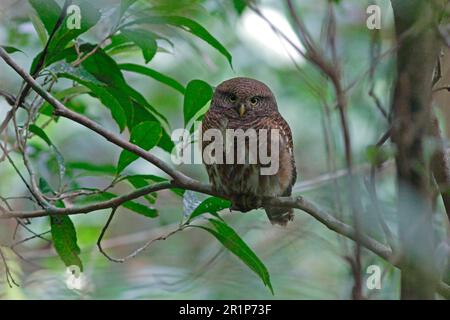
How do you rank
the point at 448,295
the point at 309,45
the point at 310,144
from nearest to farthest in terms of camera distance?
the point at 309,45 → the point at 448,295 → the point at 310,144

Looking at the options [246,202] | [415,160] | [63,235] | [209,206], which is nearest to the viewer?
[415,160]

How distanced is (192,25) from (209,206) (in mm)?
549

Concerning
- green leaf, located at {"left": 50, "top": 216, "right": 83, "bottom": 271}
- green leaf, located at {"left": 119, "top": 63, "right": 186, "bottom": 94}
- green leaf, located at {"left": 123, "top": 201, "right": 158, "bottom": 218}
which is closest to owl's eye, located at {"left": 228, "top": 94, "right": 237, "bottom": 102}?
green leaf, located at {"left": 119, "top": 63, "right": 186, "bottom": 94}

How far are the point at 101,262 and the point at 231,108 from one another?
1.39 m

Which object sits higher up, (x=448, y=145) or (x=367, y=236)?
(x=448, y=145)

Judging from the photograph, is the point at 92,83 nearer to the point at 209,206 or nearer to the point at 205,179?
the point at 209,206

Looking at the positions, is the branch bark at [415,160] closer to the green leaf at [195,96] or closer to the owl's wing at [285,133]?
the green leaf at [195,96]

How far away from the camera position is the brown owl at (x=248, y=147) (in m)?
2.43

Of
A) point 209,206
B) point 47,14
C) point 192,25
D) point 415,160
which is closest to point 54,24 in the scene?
point 47,14

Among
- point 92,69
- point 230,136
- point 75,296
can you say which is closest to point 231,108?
point 230,136

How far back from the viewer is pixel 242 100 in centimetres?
265
